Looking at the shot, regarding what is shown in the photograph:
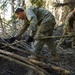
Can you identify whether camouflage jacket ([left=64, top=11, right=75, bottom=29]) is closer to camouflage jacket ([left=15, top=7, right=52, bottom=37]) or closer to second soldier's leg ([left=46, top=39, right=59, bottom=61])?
second soldier's leg ([left=46, top=39, right=59, bottom=61])

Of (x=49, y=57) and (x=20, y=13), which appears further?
(x=49, y=57)

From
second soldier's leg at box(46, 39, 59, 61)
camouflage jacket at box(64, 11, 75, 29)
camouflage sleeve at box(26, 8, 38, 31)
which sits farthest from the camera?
camouflage jacket at box(64, 11, 75, 29)

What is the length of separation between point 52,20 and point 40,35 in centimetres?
52

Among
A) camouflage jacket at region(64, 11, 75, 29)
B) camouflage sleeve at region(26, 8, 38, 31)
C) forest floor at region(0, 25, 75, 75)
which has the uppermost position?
camouflage sleeve at region(26, 8, 38, 31)

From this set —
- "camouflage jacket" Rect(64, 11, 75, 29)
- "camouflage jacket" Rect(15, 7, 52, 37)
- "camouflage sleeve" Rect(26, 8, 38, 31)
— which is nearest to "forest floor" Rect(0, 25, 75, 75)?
"camouflage jacket" Rect(64, 11, 75, 29)

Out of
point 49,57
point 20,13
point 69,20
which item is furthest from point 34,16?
point 69,20

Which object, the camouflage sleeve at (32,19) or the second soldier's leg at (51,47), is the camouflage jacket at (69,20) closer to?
the second soldier's leg at (51,47)

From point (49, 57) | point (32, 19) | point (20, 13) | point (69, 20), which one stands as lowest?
point (49, 57)

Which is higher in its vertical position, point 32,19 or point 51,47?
point 32,19

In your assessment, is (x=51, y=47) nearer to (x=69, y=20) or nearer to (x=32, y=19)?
(x=32, y=19)

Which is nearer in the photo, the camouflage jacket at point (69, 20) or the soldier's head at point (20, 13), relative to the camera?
the soldier's head at point (20, 13)

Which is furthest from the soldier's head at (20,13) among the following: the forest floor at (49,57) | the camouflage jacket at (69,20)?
the camouflage jacket at (69,20)

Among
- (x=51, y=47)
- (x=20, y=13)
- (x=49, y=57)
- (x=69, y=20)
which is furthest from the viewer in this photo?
(x=69, y=20)

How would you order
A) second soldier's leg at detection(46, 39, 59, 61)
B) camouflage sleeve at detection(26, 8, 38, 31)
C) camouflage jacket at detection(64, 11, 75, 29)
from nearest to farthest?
camouflage sleeve at detection(26, 8, 38, 31) → second soldier's leg at detection(46, 39, 59, 61) → camouflage jacket at detection(64, 11, 75, 29)
